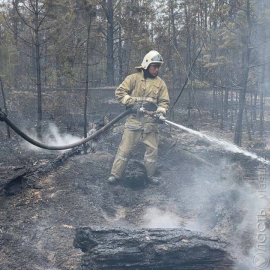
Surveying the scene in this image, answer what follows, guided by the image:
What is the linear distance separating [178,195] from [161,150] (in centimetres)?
246

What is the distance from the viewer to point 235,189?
5.22 m

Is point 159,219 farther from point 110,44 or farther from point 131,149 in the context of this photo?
point 110,44

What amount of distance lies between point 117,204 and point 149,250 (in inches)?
80.1

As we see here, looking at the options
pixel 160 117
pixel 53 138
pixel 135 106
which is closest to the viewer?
pixel 160 117

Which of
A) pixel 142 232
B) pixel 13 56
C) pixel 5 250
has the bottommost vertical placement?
pixel 5 250

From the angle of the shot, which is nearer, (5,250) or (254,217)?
(5,250)

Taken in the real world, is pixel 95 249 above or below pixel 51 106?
below

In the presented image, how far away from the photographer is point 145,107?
6.42 meters

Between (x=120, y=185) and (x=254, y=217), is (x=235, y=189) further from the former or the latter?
(x=120, y=185)

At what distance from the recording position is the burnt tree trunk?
3.49 meters

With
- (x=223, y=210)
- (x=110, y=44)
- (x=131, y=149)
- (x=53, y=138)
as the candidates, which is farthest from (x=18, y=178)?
(x=110, y=44)

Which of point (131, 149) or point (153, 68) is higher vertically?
point (153, 68)

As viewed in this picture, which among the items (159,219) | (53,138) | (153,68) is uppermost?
(153,68)

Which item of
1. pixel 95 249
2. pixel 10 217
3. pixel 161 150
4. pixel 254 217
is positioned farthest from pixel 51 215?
pixel 161 150
